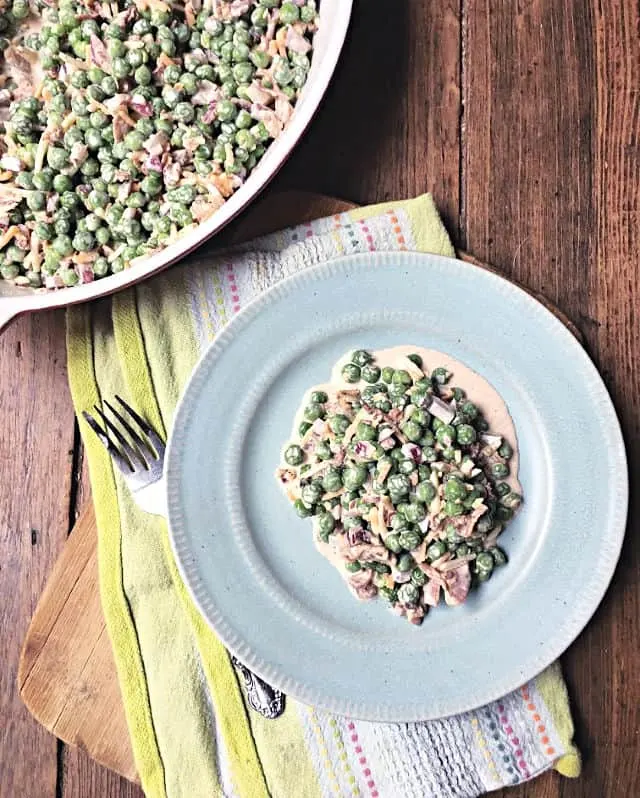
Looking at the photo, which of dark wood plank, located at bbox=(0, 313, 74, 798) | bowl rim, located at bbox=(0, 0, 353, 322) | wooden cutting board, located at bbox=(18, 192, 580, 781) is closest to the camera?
bowl rim, located at bbox=(0, 0, 353, 322)

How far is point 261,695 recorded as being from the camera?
5.81 ft

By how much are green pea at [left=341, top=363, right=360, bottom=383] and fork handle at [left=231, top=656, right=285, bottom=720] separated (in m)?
0.65

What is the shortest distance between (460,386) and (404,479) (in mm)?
263

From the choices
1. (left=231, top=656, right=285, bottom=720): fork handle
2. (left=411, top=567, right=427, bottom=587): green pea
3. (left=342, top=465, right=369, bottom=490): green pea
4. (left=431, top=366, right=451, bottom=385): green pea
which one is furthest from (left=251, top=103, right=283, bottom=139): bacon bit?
(left=231, top=656, right=285, bottom=720): fork handle

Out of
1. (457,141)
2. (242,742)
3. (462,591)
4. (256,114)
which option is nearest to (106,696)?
(242,742)

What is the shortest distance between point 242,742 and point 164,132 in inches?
51.0

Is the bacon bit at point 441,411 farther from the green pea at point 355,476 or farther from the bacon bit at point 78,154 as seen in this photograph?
the bacon bit at point 78,154

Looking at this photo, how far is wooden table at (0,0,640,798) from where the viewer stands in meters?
1.90

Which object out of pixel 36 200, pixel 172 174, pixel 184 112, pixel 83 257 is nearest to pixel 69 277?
pixel 83 257

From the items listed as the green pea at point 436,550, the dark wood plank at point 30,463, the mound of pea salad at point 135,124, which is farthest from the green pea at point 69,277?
the green pea at point 436,550

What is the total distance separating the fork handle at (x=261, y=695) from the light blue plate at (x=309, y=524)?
87mm

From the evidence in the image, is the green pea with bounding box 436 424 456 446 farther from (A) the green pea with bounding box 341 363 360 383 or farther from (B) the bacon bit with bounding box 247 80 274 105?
(B) the bacon bit with bounding box 247 80 274 105

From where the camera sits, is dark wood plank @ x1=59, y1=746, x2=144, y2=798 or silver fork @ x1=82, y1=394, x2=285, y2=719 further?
dark wood plank @ x1=59, y1=746, x2=144, y2=798

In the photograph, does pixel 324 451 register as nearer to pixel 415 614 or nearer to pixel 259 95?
pixel 415 614
